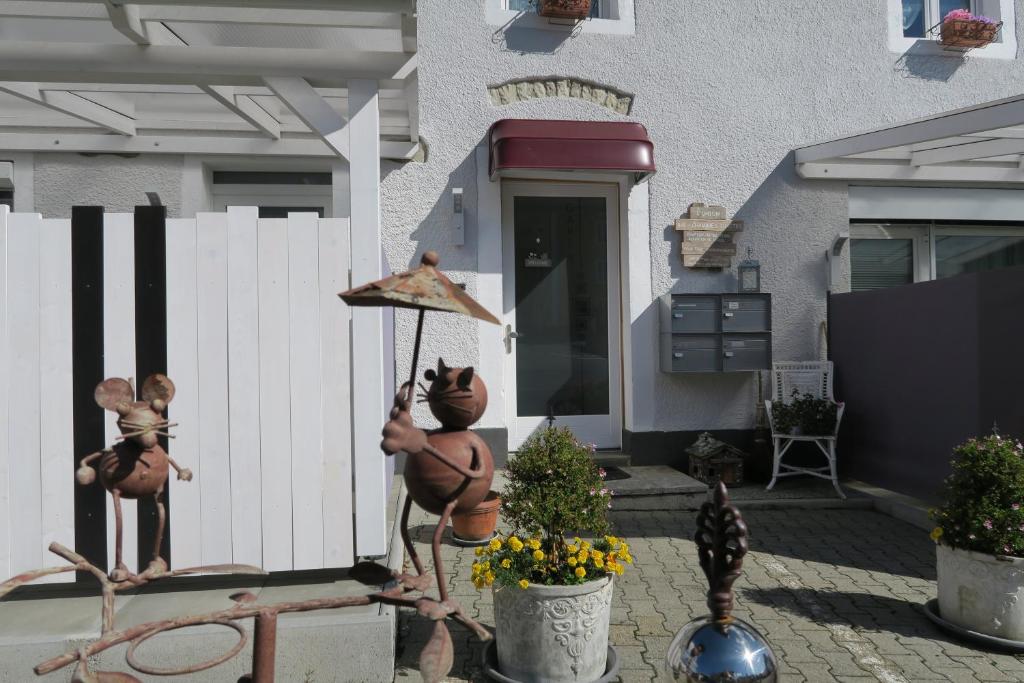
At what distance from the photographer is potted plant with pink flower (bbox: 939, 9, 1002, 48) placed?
269 inches

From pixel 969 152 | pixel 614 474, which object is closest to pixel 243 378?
pixel 614 474

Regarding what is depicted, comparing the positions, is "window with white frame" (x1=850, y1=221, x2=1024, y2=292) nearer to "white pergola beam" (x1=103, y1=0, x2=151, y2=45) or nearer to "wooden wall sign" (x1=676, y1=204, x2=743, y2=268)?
"wooden wall sign" (x1=676, y1=204, x2=743, y2=268)

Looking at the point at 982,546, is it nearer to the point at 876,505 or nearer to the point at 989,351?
the point at 989,351

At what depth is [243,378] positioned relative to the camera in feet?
10.2

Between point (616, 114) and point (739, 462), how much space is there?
3.26 meters

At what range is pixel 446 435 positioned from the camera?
1378mm

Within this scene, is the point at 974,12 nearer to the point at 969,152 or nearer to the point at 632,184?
the point at 969,152

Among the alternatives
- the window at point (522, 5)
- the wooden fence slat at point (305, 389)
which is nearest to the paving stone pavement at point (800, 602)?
the wooden fence slat at point (305, 389)

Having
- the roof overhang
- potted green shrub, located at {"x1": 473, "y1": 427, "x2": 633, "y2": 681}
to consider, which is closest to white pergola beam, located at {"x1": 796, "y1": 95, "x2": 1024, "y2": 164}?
the roof overhang

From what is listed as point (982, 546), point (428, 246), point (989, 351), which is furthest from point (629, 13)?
point (982, 546)

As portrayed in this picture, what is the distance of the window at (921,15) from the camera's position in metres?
7.08

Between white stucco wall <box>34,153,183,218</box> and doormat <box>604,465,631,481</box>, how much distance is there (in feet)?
13.9

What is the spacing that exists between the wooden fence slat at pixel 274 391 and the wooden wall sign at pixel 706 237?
4.22 metres

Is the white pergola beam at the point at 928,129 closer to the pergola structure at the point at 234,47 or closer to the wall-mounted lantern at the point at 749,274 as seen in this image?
the wall-mounted lantern at the point at 749,274
